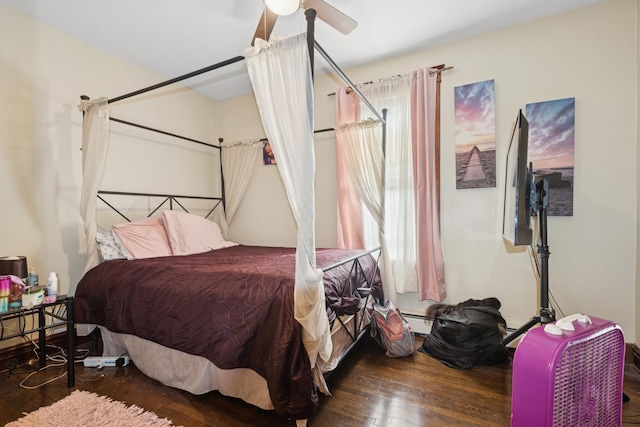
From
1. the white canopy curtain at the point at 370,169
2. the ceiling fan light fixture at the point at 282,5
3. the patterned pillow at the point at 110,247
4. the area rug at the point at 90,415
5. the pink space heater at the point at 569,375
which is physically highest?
the ceiling fan light fixture at the point at 282,5

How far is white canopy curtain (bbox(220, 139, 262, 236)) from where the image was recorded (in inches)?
147

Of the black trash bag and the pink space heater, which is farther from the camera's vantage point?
the black trash bag

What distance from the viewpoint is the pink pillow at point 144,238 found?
7.98 feet

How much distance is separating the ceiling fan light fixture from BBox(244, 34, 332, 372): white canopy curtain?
37 cm

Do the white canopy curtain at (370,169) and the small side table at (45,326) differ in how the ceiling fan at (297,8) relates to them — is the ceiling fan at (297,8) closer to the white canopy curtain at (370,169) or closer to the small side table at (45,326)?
the white canopy curtain at (370,169)

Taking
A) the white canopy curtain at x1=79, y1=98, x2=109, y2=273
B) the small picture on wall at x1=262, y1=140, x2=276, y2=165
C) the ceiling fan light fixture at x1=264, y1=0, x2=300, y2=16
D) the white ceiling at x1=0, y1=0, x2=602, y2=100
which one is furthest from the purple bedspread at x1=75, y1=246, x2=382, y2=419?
the white ceiling at x1=0, y1=0, x2=602, y2=100

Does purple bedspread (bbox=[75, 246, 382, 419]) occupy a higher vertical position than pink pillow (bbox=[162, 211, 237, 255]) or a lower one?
lower

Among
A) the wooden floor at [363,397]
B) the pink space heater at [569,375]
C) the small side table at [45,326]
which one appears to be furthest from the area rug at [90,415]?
the pink space heater at [569,375]

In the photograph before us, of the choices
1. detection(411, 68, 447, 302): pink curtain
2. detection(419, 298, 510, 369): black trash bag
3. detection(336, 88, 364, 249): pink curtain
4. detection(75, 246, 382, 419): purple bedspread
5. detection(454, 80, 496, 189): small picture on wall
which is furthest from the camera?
detection(336, 88, 364, 249): pink curtain

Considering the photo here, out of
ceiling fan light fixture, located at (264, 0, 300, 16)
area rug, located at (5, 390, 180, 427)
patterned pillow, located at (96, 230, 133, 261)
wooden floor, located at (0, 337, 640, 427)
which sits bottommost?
wooden floor, located at (0, 337, 640, 427)

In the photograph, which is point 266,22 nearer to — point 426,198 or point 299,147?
point 299,147

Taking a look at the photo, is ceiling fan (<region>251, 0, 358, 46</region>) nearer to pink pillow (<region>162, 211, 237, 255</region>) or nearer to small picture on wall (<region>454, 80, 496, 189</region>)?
small picture on wall (<region>454, 80, 496, 189</region>)

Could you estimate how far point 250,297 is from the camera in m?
1.57

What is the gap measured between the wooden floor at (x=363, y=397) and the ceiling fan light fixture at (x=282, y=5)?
229 centimetres
